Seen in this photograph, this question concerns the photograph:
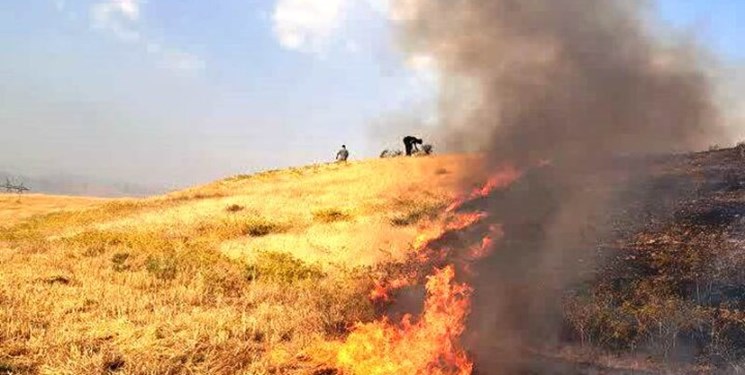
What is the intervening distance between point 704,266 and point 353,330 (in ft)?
26.3

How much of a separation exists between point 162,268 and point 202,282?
72.4 inches

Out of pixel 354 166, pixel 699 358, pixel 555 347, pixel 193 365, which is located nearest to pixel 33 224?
pixel 354 166

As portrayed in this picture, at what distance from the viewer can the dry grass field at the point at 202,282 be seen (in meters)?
9.98

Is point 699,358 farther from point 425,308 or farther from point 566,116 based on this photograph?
point 566,116

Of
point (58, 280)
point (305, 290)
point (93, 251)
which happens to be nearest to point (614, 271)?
point (305, 290)

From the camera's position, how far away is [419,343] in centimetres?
999

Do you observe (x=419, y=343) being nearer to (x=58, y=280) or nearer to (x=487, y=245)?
(x=487, y=245)

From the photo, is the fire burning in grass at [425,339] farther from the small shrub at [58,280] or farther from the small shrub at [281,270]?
the small shrub at [58,280]

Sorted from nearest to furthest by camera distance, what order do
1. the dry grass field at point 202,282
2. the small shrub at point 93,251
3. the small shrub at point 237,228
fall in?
the dry grass field at point 202,282
the small shrub at point 93,251
the small shrub at point 237,228

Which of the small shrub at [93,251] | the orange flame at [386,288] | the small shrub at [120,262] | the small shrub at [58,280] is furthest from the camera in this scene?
the small shrub at [93,251]

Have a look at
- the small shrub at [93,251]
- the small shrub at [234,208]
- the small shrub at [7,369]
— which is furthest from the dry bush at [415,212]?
the small shrub at [7,369]

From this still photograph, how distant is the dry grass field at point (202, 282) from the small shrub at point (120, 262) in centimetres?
4

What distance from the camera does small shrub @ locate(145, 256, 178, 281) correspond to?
634 inches

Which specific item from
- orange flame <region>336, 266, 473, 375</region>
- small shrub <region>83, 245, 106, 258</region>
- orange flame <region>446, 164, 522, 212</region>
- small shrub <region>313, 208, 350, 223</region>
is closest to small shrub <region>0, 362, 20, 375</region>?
orange flame <region>336, 266, 473, 375</region>
